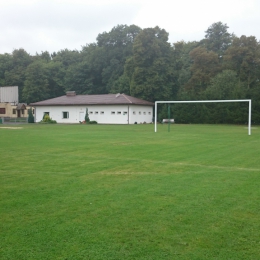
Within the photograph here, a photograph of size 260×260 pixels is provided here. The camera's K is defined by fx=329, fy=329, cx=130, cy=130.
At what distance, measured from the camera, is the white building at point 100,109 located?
4691 cm

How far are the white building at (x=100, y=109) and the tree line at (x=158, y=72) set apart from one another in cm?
320

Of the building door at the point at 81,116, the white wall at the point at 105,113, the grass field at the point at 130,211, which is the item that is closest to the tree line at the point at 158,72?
the white wall at the point at 105,113

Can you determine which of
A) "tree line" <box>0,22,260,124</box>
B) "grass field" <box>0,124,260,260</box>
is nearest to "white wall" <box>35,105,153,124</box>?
"tree line" <box>0,22,260,124</box>

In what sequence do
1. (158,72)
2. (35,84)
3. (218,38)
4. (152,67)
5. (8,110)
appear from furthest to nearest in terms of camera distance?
(218,38) < (35,84) < (8,110) < (158,72) < (152,67)

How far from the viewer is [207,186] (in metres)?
7.05

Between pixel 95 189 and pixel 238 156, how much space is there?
6.70m

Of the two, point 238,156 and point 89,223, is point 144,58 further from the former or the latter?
point 89,223

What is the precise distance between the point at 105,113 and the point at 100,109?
1.03m

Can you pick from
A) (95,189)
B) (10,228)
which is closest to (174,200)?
Answer: (95,189)

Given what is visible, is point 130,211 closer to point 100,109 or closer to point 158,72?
point 100,109

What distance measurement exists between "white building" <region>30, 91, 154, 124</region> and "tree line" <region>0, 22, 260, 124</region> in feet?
10.5

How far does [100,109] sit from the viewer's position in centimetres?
4884

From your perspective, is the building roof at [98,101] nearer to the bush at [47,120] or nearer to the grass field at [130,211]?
the bush at [47,120]

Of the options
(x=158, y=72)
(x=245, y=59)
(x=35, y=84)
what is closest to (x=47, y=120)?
(x=35, y=84)
